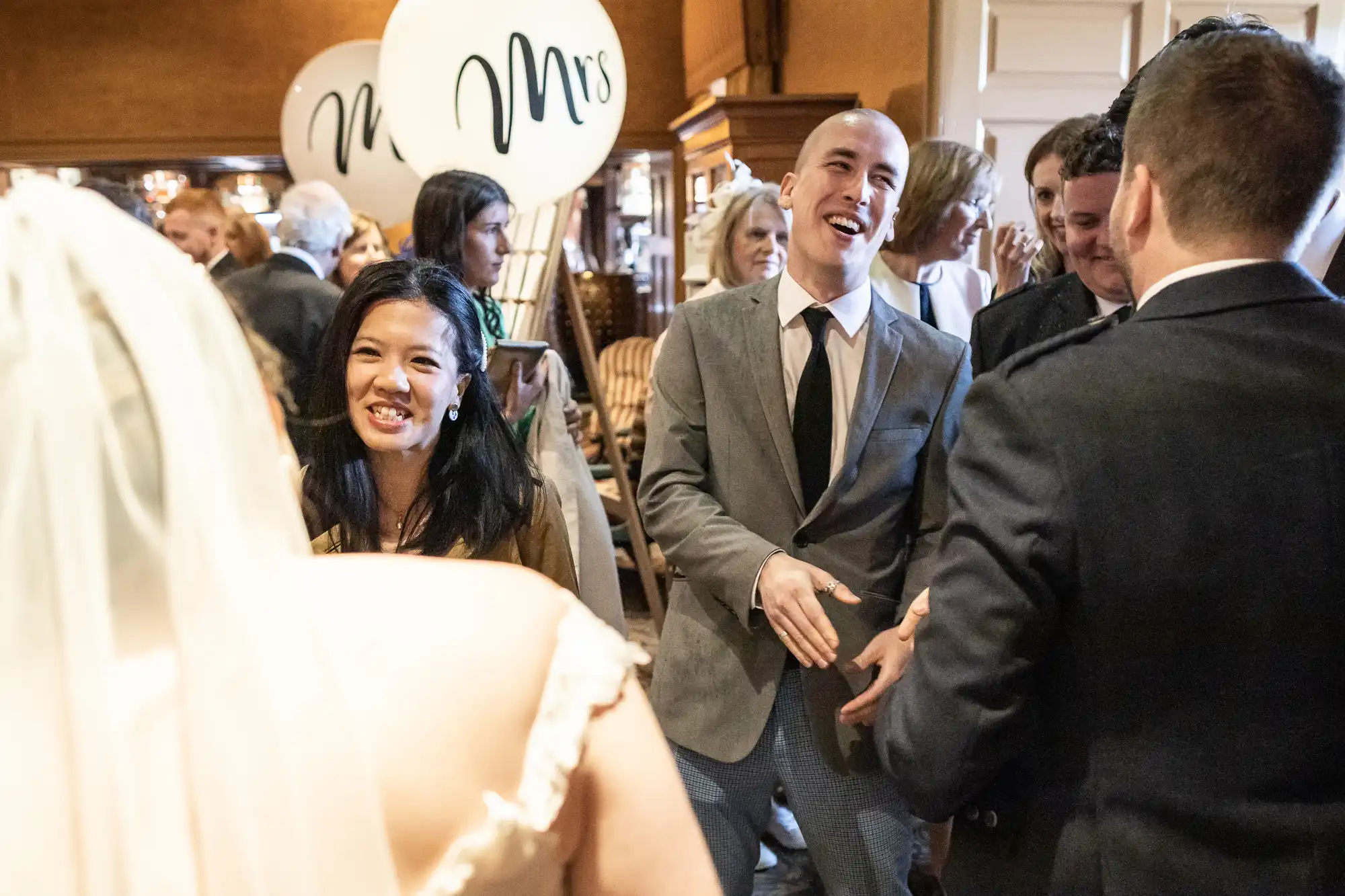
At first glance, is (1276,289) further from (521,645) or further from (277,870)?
(277,870)

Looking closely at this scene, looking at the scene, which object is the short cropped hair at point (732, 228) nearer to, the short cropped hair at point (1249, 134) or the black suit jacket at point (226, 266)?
the black suit jacket at point (226, 266)

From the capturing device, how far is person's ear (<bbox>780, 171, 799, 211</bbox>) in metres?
1.65

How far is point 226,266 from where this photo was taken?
3430 mm

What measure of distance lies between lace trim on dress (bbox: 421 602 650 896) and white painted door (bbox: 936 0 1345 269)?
3.16m

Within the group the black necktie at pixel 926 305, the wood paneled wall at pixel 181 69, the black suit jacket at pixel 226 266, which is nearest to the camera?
the black necktie at pixel 926 305

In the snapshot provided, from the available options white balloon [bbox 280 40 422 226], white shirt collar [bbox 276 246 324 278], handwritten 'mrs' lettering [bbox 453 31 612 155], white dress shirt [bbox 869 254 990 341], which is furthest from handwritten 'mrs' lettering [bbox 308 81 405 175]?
white dress shirt [bbox 869 254 990 341]

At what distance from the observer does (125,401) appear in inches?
20.2

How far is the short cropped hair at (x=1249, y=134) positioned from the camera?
34.8 inches

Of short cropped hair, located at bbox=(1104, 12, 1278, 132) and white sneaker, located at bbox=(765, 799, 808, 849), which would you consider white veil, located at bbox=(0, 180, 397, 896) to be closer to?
short cropped hair, located at bbox=(1104, 12, 1278, 132)

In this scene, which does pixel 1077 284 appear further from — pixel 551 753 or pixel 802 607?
pixel 551 753

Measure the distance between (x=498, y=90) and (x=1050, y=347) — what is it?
2.11 m

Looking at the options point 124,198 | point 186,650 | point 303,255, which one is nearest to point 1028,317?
point 186,650

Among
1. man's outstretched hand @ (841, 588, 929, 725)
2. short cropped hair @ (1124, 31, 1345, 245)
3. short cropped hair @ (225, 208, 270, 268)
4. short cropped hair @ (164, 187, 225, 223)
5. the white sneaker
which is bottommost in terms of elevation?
the white sneaker

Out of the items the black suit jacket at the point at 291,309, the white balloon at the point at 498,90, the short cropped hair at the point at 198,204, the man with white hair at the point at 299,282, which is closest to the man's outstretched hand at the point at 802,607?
the man with white hair at the point at 299,282
